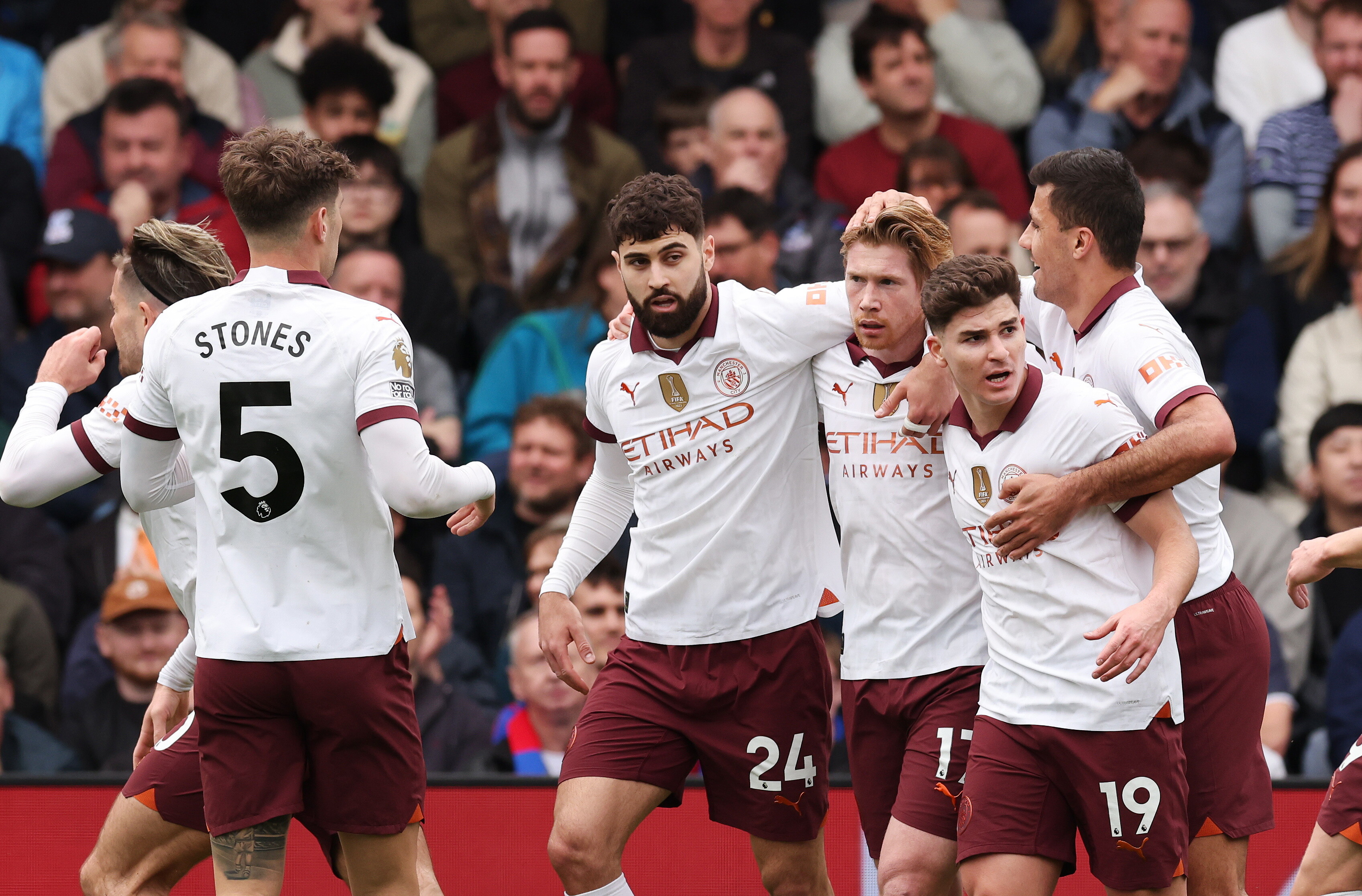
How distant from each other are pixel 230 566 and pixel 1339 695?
509 cm

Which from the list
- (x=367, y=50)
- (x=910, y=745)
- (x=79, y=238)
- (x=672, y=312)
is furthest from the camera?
(x=367, y=50)

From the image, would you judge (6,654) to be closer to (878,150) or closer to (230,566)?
(230,566)

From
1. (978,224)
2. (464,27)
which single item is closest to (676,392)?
(978,224)

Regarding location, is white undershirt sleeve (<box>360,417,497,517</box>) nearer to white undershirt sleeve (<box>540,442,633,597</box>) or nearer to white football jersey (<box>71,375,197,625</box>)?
white football jersey (<box>71,375,197,625</box>)

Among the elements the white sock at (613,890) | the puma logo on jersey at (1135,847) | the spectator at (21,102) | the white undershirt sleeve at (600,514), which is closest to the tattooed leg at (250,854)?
the white sock at (613,890)

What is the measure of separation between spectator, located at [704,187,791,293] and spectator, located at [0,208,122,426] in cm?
327

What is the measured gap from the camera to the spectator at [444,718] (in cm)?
712

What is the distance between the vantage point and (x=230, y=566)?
420cm

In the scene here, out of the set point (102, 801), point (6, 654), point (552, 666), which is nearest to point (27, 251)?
point (6, 654)

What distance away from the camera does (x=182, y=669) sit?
4.96 meters

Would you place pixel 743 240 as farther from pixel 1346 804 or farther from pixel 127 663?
pixel 1346 804

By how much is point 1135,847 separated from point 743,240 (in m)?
4.52

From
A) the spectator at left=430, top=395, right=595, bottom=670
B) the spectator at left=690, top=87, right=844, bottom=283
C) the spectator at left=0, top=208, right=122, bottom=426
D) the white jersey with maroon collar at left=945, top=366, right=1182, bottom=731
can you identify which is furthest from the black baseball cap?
the white jersey with maroon collar at left=945, top=366, right=1182, bottom=731

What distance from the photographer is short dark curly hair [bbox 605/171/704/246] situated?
479cm
